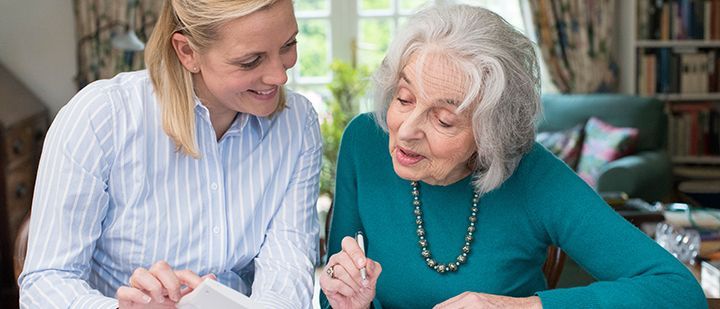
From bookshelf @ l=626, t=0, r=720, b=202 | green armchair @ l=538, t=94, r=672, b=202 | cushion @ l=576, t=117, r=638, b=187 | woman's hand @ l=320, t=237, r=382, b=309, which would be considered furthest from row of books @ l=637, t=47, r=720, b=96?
woman's hand @ l=320, t=237, r=382, b=309


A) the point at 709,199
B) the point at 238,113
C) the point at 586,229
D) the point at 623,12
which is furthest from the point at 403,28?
the point at 623,12

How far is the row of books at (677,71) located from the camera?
5918mm

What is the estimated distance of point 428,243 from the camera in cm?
195

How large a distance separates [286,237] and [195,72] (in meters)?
0.36

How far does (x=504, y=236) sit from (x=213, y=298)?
0.65 meters

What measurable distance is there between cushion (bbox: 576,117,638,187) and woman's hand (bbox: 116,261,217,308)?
3.92 meters

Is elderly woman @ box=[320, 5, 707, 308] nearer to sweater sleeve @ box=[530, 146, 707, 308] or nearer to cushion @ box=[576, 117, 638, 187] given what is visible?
sweater sleeve @ box=[530, 146, 707, 308]

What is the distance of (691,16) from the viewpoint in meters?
5.88

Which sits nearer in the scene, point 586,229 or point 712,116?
point 586,229

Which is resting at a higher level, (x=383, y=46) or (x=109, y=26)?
(x=109, y=26)

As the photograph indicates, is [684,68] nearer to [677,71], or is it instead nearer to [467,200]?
[677,71]

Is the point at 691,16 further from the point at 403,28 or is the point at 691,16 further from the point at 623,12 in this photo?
the point at 403,28

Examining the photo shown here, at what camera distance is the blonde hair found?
5.69 feet

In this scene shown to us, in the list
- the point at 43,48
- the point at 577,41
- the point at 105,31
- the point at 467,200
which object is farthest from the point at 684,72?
the point at 467,200
